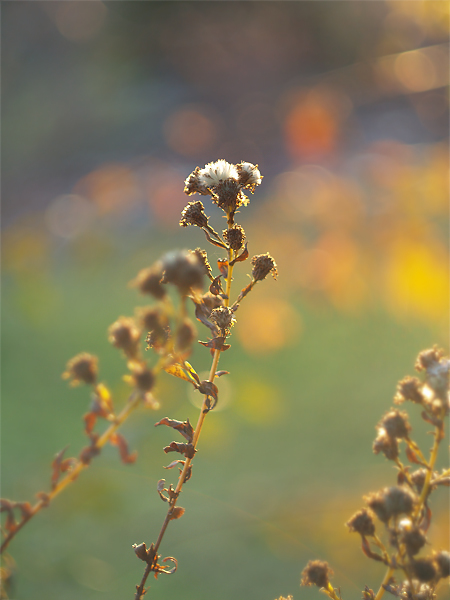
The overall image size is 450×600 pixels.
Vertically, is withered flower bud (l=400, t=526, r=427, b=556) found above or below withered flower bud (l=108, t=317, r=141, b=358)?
below

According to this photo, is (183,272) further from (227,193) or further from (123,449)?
(123,449)

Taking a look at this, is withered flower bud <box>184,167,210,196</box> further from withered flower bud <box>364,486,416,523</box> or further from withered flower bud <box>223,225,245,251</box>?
withered flower bud <box>364,486,416,523</box>

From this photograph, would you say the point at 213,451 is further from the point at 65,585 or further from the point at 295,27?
the point at 295,27

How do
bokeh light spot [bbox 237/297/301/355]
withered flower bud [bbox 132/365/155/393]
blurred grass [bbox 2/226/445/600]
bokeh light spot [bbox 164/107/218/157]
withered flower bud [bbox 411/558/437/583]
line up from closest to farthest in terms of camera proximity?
1. withered flower bud [bbox 411/558/437/583]
2. withered flower bud [bbox 132/365/155/393]
3. blurred grass [bbox 2/226/445/600]
4. bokeh light spot [bbox 237/297/301/355]
5. bokeh light spot [bbox 164/107/218/157]

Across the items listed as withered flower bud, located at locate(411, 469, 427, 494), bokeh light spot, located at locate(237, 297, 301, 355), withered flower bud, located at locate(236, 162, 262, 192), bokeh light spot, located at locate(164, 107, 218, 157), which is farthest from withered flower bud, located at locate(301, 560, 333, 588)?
bokeh light spot, located at locate(164, 107, 218, 157)

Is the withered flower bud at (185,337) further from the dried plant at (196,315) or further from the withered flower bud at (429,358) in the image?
the withered flower bud at (429,358)

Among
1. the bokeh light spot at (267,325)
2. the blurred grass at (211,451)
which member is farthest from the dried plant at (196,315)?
the bokeh light spot at (267,325)

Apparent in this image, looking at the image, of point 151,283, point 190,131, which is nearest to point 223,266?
point 151,283
